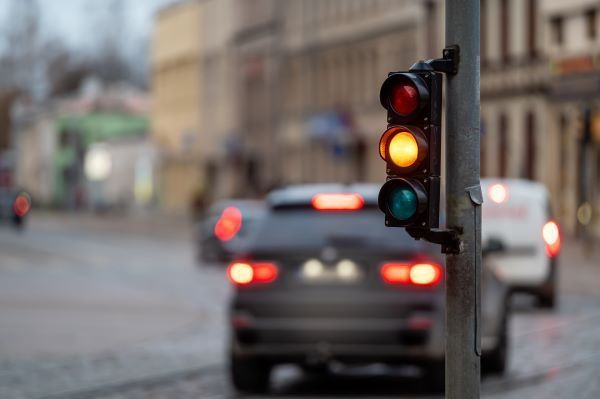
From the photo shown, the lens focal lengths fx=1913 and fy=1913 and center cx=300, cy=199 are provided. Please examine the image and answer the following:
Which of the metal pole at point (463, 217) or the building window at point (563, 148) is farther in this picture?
the building window at point (563, 148)

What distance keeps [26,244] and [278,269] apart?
147 ft

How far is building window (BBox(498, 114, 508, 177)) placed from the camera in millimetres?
59862

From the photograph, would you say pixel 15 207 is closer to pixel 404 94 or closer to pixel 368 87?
pixel 368 87

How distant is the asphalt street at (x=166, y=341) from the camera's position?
605 inches

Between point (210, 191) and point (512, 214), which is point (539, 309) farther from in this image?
point (210, 191)

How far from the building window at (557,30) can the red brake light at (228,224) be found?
1690cm

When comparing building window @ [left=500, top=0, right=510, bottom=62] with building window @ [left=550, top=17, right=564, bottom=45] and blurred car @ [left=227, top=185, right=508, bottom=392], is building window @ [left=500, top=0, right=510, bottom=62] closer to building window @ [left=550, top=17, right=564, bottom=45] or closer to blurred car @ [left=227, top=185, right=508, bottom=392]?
building window @ [left=550, top=17, right=564, bottom=45]

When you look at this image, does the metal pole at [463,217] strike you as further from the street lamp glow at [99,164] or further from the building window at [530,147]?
the street lamp glow at [99,164]

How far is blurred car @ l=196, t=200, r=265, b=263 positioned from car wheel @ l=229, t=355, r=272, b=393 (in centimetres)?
2773

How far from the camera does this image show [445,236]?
8.13 metres

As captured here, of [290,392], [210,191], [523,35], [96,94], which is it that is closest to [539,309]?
[290,392]

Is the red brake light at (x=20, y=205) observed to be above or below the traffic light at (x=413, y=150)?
below

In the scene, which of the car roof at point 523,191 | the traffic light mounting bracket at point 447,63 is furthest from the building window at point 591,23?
the traffic light mounting bracket at point 447,63

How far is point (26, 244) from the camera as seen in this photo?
58.7 meters
